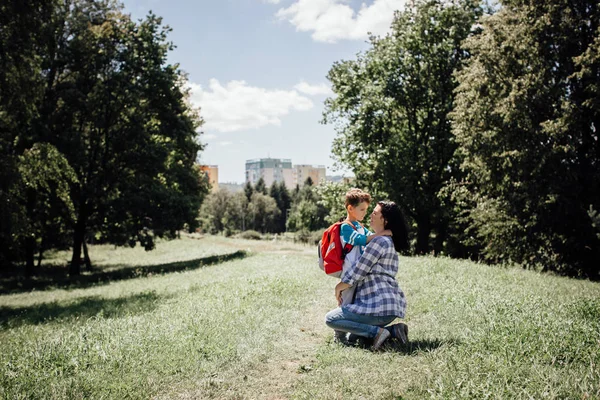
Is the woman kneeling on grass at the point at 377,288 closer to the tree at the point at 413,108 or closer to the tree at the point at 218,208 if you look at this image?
the tree at the point at 413,108

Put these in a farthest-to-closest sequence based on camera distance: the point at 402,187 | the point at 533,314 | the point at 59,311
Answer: the point at 402,187 → the point at 59,311 → the point at 533,314

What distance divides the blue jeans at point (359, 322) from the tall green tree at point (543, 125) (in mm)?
12960

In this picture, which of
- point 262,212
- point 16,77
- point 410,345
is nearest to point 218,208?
point 262,212

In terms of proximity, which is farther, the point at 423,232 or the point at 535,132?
the point at 423,232

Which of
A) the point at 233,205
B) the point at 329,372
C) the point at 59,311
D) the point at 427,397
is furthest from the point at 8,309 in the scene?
the point at 233,205

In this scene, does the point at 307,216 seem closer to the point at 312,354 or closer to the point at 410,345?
the point at 312,354

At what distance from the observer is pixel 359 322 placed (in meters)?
5.94

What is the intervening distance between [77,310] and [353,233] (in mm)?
9781

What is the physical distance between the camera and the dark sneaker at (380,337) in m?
5.65

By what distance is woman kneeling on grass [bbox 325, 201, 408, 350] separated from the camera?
19.0ft

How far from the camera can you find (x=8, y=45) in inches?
520

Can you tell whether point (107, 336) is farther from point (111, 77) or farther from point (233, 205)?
point (233, 205)

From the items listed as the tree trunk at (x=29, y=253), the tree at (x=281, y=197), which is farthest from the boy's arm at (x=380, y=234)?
the tree at (x=281, y=197)

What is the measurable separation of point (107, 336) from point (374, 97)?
22281mm
